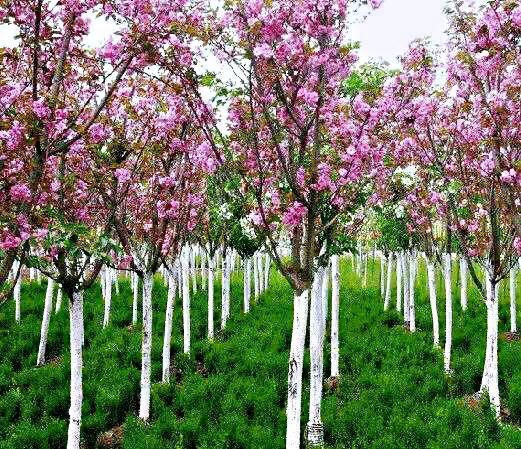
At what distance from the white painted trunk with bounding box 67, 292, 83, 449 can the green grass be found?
586 mm

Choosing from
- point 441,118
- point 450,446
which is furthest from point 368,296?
point 450,446

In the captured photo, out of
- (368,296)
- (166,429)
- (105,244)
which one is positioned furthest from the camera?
(368,296)

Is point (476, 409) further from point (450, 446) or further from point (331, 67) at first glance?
point (331, 67)

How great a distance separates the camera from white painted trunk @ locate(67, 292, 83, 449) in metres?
6.91

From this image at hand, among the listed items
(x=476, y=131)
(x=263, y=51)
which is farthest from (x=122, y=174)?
(x=476, y=131)

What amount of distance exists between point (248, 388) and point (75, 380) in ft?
10.3

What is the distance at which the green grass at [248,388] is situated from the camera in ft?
23.7

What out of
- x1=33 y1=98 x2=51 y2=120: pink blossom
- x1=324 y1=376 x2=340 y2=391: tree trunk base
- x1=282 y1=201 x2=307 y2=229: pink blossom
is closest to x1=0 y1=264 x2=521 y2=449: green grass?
x1=324 y1=376 x2=340 y2=391: tree trunk base

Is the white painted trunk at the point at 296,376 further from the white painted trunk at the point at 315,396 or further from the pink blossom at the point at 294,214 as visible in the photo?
the white painted trunk at the point at 315,396

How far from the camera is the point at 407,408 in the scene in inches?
324

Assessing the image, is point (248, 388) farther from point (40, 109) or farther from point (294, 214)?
point (40, 109)

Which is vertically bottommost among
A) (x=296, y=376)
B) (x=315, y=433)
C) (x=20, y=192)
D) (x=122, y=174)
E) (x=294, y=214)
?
(x=315, y=433)

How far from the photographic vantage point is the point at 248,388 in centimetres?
903

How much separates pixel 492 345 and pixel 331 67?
5.80 metres
